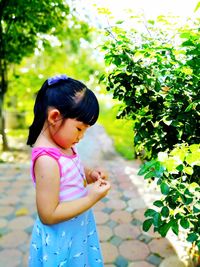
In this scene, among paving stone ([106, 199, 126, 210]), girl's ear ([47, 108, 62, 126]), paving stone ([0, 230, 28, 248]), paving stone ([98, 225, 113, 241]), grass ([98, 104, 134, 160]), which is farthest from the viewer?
grass ([98, 104, 134, 160])

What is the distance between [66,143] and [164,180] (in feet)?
1.59

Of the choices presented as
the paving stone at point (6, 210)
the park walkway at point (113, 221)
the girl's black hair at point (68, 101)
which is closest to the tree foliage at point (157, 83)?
the girl's black hair at point (68, 101)

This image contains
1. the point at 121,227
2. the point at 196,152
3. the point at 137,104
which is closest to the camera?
the point at 196,152

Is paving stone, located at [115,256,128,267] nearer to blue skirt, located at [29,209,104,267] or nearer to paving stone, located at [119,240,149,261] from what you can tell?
paving stone, located at [119,240,149,261]

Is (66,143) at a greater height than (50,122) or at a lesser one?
lesser

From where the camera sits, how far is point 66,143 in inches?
59.2

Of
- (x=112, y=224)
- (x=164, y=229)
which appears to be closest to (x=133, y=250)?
(x=112, y=224)

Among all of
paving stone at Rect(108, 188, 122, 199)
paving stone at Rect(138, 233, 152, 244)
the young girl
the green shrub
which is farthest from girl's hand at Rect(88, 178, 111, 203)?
paving stone at Rect(108, 188, 122, 199)

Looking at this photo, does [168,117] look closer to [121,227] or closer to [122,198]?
[121,227]

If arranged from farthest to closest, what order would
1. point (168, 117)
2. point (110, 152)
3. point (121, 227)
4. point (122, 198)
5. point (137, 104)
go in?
point (110, 152), point (122, 198), point (121, 227), point (137, 104), point (168, 117)

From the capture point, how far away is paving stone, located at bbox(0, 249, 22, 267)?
2.73 metres

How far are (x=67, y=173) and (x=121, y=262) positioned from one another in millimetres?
1554

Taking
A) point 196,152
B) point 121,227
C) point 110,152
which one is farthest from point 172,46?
point 110,152

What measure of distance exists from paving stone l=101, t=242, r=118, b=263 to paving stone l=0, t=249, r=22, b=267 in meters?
0.76
